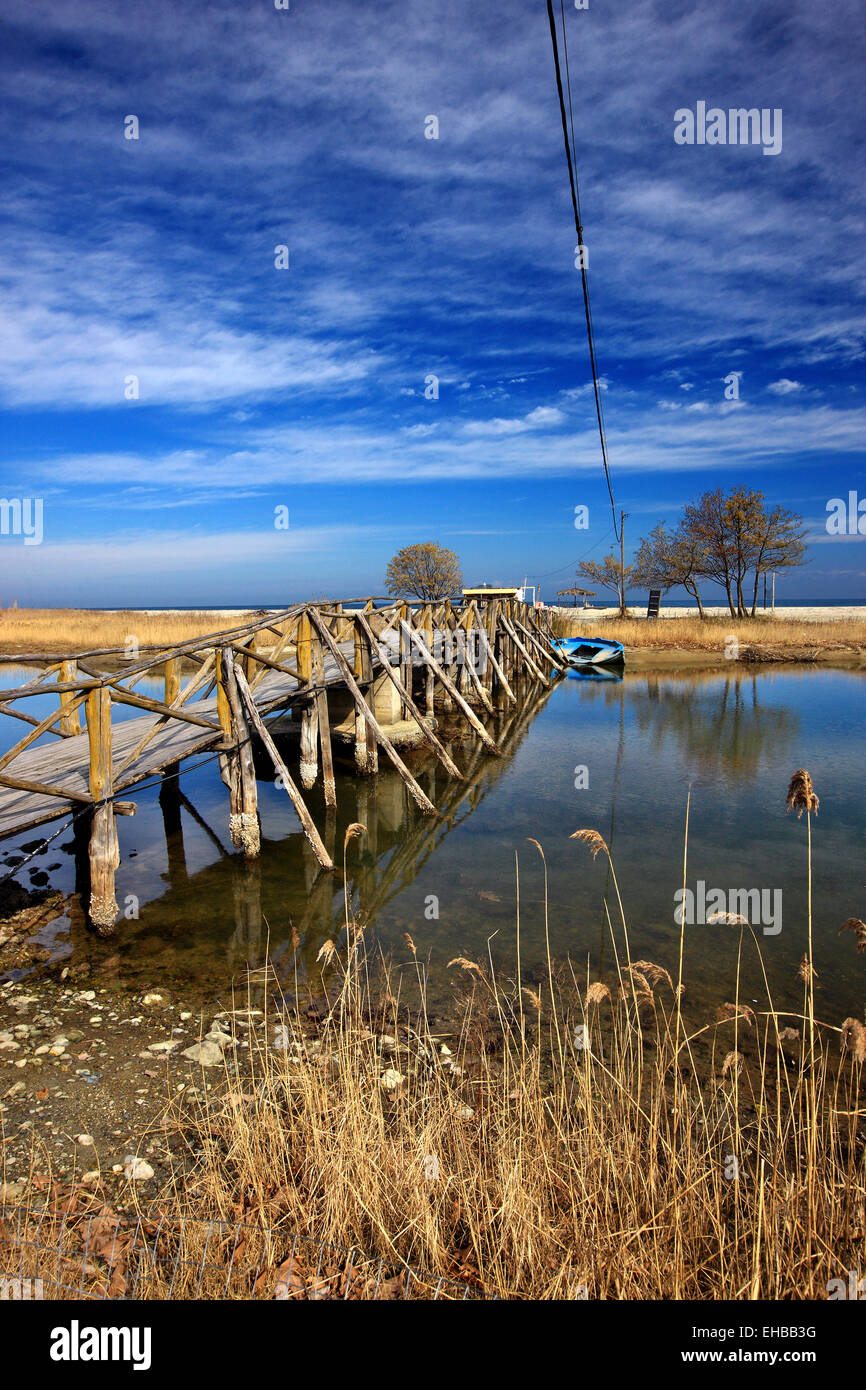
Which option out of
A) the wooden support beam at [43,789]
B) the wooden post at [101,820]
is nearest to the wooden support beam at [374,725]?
the wooden post at [101,820]

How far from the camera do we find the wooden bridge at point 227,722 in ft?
20.2

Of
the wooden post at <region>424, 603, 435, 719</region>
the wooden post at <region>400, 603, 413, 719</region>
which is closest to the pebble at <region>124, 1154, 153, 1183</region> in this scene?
the wooden post at <region>400, 603, 413, 719</region>

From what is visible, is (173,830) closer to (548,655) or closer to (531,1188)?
(531,1188)

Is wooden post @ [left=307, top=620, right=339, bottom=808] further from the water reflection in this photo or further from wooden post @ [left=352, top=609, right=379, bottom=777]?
the water reflection

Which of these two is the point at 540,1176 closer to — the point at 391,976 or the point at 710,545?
the point at 391,976

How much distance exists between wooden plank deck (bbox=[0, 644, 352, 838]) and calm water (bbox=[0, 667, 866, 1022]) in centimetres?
125

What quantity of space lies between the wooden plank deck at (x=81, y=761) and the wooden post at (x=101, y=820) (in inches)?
7.0

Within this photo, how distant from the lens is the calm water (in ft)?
20.2

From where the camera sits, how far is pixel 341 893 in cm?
775

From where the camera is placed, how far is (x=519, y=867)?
8.26 metres

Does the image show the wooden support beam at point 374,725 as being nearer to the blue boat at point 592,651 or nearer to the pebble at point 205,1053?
the pebble at point 205,1053

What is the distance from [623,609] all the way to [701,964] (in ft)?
133

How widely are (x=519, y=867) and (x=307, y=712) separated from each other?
4388 millimetres
